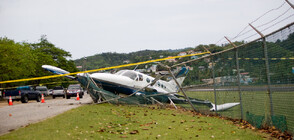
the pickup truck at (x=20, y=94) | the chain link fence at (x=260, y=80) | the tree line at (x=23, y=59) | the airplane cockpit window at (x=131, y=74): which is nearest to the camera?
the chain link fence at (x=260, y=80)

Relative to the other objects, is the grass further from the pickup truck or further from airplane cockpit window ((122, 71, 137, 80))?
the pickup truck

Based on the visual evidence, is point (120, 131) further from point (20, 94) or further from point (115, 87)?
point (20, 94)

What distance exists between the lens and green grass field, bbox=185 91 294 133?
5943 millimetres

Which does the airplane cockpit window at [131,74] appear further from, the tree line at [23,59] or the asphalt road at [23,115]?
the tree line at [23,59]

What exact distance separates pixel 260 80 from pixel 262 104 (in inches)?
23.6

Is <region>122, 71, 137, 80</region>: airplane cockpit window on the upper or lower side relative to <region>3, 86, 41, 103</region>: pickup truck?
upper

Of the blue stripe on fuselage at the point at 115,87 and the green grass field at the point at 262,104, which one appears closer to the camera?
the green grass field at the point at 262,104

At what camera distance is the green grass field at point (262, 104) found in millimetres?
5943

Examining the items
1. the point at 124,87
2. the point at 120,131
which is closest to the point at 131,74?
the point at 124,87

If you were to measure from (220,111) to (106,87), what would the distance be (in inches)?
330

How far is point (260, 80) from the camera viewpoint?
23.1ft

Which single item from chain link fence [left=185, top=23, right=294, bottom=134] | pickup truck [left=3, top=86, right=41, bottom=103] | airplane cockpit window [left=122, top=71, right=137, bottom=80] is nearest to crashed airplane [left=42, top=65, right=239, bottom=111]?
airplane cockpit window [left=122, top=71, right=137, bottom=80]

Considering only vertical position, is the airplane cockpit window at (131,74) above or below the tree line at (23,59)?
below

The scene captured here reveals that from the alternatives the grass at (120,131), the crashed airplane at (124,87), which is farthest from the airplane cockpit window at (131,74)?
the grass at (120,131)
